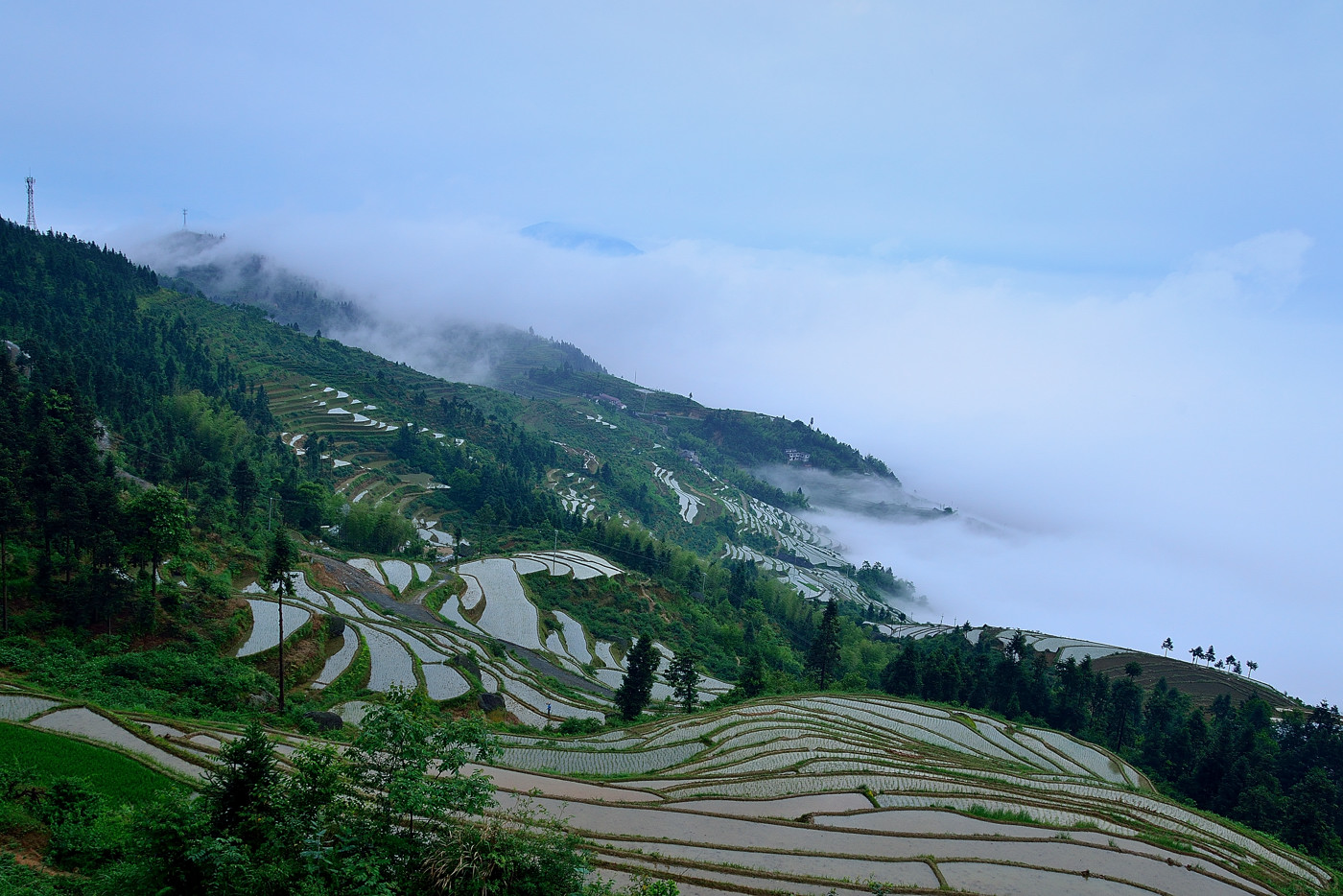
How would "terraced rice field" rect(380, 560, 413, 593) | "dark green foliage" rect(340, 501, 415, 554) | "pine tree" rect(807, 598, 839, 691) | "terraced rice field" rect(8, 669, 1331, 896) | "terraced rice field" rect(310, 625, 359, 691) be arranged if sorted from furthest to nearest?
"dark green foliage" rect(340, 501, 415, 554)
"terraced rice field" rect(380, 560, 413, 593)
"pine tree" rect(807, 598, 839, 691)
"terraced rice field" rect(310, 625, 359, 691)
"terraced rice field" rect(8, 669, 1331, 896)

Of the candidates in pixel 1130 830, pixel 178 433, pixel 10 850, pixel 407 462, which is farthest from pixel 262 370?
pixel 1130 830

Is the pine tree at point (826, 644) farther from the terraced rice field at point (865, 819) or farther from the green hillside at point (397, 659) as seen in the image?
the terraced rice field at point (865, 819)

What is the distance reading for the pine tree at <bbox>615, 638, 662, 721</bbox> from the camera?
3656 centimetres

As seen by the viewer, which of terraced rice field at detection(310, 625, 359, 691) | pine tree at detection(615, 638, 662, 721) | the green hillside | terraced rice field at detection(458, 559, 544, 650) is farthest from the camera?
terraced rice field at detection(458, 559, 544, 650)

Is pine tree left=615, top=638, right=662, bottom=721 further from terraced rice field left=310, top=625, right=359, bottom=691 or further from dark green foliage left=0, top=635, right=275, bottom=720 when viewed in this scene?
dark green foliage left=0, top=635, right=275, bottom=720

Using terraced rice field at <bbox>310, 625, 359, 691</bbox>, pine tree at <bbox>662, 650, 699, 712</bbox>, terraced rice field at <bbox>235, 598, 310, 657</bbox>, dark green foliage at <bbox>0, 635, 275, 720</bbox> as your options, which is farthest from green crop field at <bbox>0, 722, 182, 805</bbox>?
pine tree at <bbox>662, 650, 699, 712</bbox>

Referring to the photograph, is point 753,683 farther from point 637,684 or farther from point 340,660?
point 340,660

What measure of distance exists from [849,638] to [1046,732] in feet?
139

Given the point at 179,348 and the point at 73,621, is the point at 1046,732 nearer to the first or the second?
the point at 73,621

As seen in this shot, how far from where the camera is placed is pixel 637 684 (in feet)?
120

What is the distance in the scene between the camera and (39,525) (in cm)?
2812

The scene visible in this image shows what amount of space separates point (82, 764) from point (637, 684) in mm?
25466

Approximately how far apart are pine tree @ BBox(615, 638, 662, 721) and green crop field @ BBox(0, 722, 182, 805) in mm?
24448

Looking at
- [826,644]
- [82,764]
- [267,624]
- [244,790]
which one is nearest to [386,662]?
[267,624]
